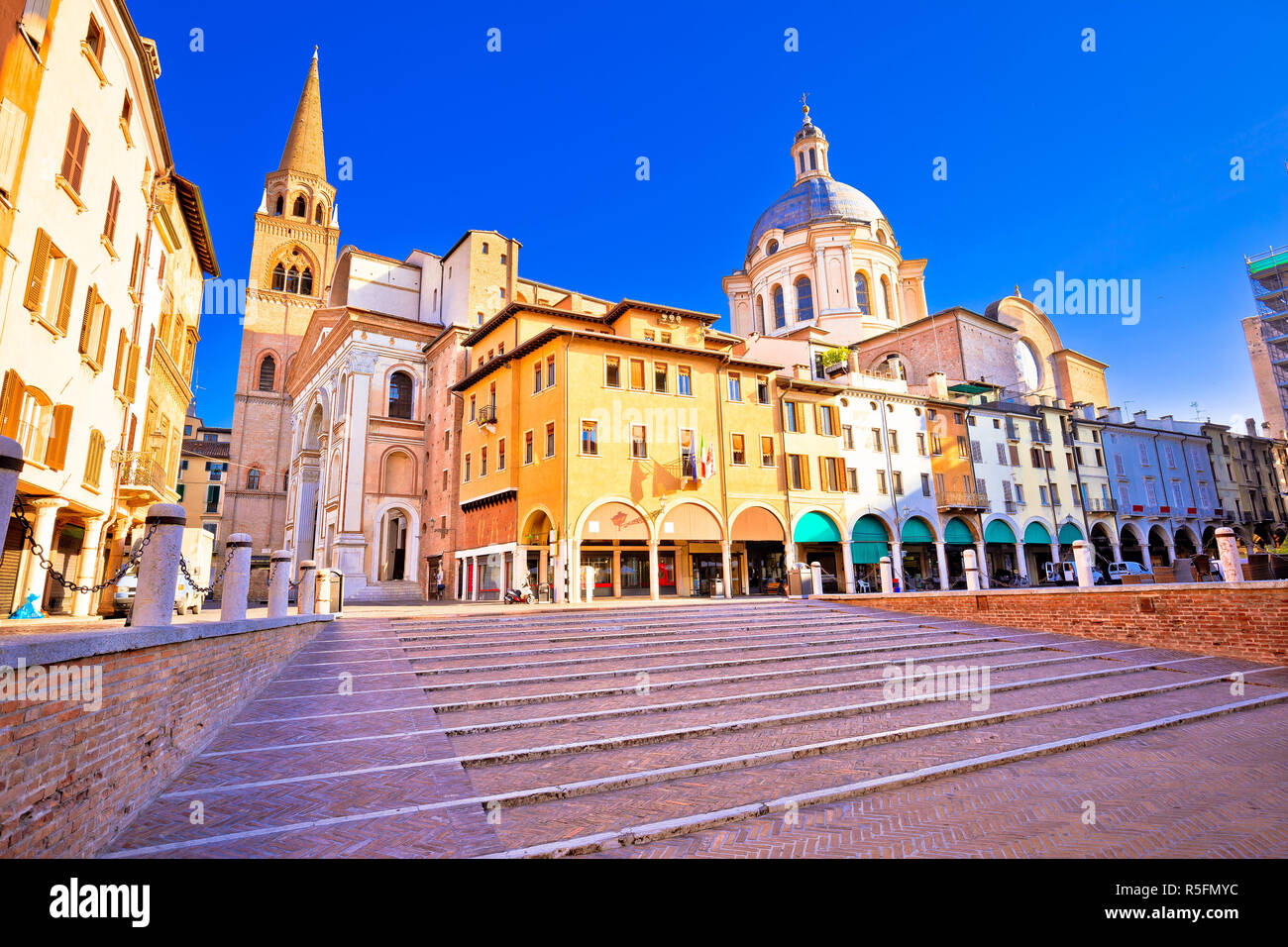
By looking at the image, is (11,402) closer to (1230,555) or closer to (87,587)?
(87,587)

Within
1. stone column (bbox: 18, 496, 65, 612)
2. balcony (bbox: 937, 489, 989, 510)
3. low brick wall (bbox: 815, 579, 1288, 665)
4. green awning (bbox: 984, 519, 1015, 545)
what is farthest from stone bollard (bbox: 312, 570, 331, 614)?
green awning (bbox: 984, 519, 1015, 545)

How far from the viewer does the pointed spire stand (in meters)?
53.5

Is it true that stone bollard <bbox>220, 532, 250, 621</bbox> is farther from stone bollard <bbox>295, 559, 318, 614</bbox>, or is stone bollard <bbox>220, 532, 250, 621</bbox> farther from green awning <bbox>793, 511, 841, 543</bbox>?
green awning <bbox>793, 511, 841, 543</bbox>

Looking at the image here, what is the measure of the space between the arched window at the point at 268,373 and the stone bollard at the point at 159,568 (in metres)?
50.4

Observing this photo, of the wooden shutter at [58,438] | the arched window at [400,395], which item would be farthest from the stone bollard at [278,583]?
the arched window at [400,395]

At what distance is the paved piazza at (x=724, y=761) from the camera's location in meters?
4.43

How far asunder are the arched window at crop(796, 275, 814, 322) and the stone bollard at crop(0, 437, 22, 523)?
52.2 m

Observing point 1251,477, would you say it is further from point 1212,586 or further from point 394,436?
point 394,436

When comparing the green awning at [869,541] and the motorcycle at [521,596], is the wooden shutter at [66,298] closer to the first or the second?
the motorcycle at [521,596]

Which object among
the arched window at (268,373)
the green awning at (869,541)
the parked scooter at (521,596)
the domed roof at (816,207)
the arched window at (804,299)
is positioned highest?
the domed roof at (816,207)

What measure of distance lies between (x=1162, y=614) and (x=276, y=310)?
55.9m

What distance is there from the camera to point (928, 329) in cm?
4609

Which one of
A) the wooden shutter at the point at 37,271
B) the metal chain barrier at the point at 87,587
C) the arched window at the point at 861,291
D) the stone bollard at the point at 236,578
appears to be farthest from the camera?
the arched window at the point at 861,291
